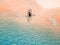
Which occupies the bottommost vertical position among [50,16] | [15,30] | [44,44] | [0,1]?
[44,44]

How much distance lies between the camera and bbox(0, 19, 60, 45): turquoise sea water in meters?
1.79

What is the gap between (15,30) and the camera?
2.05 meters

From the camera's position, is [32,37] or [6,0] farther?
[6,0]

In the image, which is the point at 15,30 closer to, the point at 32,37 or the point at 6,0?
the point at 32,37

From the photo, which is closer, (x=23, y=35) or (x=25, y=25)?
(x=23, y=35)

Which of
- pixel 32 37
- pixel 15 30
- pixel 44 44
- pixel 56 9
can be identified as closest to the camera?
pixel 44 44

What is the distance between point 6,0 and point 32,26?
33.4 inches

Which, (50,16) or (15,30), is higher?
(50,16)

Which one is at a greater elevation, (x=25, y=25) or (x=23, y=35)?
(x=25, y=25)

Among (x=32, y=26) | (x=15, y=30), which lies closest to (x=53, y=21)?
(x=32, y=26)

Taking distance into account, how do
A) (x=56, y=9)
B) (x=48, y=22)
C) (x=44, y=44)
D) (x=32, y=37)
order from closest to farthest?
(x=44, y=44) → (x=32, y=37) → (x=48, y=22) → (x=56, y=9)

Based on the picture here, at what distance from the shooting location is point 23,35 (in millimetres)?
1935

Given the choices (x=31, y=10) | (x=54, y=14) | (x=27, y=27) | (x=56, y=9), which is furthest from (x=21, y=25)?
(x=56, y=9)

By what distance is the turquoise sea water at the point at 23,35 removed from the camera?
70.5 inches
